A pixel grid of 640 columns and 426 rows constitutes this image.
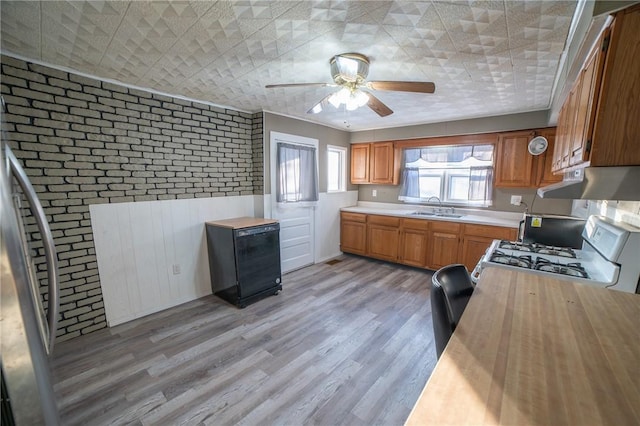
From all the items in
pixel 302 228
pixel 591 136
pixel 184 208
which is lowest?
pixel 302 228

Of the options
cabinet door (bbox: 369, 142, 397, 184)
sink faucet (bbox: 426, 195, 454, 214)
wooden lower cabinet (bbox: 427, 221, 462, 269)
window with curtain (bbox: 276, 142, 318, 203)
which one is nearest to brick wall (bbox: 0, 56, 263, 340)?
window with curtain (bbox: 276, 142, 318, 203)

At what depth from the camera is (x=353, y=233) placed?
4.70m

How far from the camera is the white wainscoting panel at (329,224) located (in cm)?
444

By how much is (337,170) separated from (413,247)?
6.44ft

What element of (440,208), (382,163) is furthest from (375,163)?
(440,208)

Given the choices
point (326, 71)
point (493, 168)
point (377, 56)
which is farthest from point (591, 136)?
point (493, 168)

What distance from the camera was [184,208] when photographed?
2986 mm

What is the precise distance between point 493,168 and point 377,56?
278 centimetres

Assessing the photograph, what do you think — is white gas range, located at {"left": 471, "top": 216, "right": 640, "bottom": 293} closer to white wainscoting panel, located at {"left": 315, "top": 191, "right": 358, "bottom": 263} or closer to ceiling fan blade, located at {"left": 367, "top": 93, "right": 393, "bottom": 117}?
ceiling fan blade, located at {"left": 367, "top": 93, "right": 393, "bottom": 117}

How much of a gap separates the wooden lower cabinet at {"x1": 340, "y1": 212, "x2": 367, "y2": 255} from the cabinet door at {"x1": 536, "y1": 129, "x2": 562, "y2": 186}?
94.1 inches

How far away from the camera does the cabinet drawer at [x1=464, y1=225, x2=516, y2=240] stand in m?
3.24

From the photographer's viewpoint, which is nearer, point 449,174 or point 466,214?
point 466,214

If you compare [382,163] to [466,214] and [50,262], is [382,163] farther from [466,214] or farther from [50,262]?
[50,262]

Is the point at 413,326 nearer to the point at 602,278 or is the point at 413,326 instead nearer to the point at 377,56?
the point at 602,278
